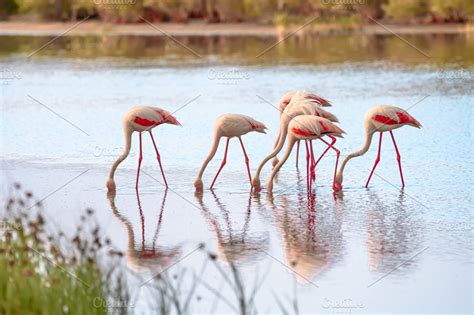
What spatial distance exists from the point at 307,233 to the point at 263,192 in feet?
4.88

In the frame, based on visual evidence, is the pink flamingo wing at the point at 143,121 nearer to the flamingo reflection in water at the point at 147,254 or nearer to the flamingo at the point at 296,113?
the flamingo at the point at 296,113

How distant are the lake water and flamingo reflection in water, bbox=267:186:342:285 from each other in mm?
14

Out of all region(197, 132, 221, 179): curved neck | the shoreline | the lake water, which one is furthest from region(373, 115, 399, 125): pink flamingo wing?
the shoreline

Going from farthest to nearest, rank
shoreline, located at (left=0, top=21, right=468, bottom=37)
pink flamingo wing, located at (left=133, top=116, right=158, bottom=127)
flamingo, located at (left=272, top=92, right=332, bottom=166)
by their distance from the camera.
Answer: shoreline, located at (left=0, top=21, right=468, bottom=37)
flamingo, located at (left=272, top=92, right=332, bottom=166)
pink flamingo wing, located at (left=133, top=116, right=158, bottom=127)

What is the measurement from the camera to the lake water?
6594 millimetres

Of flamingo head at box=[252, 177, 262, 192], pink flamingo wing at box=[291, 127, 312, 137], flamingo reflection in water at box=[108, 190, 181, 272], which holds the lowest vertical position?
flamingo reflection in water at box=[108, 190, 181, 272]

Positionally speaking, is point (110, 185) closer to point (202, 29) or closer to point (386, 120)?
point (386, 120)

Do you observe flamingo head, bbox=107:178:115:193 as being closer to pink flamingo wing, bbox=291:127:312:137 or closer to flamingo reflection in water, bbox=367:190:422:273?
pink flamingo wing, bbox=291:127:312:137

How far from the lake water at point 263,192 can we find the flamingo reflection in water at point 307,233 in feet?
0.05

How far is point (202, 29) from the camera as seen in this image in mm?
30953

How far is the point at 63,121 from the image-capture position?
44.4ft

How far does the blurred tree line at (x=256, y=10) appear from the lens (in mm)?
30703

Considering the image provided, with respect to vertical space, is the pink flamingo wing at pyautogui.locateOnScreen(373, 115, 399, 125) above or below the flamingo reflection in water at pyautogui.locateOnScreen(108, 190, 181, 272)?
above

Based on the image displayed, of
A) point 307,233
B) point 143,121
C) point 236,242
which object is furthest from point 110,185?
point 307,233
